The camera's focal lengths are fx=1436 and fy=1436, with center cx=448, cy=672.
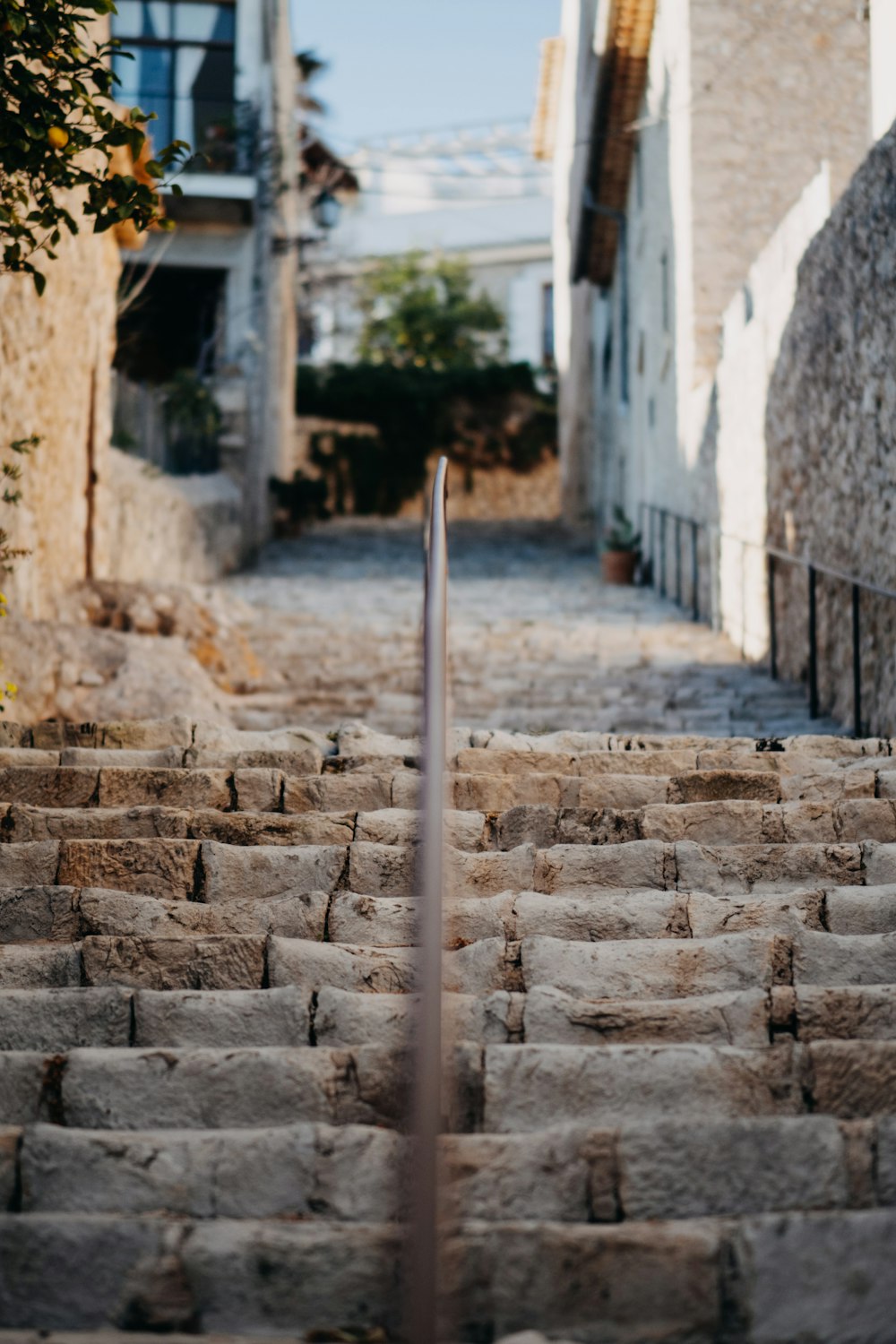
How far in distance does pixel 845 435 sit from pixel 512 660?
2570mm

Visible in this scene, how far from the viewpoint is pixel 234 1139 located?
7.59 ft

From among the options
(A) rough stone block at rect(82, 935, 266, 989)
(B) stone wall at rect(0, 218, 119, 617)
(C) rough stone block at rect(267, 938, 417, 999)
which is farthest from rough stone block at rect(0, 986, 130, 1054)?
(B) stone wall at rect(0, 218, 119, 617)

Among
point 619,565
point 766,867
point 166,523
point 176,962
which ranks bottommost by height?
point 176,962

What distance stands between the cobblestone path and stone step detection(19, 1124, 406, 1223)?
12.4 ft

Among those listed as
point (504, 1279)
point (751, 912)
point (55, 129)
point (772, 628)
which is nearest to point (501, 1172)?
point (504, 1279)

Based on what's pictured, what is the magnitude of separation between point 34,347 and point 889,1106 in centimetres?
546

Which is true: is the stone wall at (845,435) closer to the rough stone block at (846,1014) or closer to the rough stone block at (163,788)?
the rough stone block at (163,788)

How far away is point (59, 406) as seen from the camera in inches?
284

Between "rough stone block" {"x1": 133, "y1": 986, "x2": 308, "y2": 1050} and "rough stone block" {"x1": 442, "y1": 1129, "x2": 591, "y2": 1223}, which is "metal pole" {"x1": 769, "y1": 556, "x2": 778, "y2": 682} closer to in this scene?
"rough stone block" {"x1": 133, "y1": 986, "x2": 308, "y2": 1050}

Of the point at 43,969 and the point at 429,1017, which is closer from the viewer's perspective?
the point at 429,1017

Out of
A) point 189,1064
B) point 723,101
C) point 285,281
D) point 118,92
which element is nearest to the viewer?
point 189,1064

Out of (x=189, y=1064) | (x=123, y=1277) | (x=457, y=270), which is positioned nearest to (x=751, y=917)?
(x=189, y=1064)

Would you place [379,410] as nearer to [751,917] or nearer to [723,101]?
[723,101]

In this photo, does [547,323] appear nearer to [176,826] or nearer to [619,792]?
[619,792]
